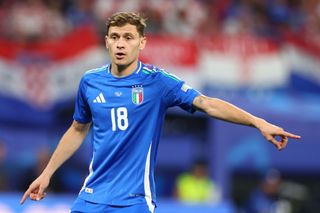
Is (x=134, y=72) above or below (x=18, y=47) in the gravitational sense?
above

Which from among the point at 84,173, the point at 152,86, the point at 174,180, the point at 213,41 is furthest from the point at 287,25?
the point at 152,86

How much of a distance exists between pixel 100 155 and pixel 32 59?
794 centimetres

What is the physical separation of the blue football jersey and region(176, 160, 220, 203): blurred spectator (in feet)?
23.4

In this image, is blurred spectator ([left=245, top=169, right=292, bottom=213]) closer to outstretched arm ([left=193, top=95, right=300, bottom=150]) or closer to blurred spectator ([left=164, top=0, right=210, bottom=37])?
blurred spectator ([left=164, top=0, right=210, bottom=37])

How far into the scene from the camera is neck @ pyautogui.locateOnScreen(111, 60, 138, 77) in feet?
19.3

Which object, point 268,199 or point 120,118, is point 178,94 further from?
point 268,199

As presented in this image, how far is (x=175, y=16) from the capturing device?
14.8m

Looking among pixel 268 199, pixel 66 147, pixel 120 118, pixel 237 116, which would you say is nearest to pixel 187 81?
pixel 268 199

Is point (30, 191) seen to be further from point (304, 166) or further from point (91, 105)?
point (304, 166)

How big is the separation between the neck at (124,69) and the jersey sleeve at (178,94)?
22 centimetres

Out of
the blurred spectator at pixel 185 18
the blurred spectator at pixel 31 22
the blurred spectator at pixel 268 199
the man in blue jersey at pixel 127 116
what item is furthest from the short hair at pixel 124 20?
the blurred spectator at pixel 185 18

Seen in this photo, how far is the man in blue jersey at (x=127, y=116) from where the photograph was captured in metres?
5.77

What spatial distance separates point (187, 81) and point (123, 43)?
790cm

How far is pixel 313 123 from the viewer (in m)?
14.6
